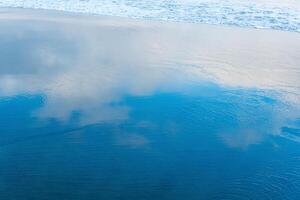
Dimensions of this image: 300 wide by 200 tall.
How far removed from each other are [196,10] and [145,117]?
9562mm

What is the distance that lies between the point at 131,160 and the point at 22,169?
1.37 m

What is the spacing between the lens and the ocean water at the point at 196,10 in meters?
13.8

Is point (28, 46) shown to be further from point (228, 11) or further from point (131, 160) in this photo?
point (228, 11)

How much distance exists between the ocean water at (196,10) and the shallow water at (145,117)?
9.43ft

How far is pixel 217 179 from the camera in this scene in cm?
512

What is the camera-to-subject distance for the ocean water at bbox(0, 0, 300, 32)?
1381cm

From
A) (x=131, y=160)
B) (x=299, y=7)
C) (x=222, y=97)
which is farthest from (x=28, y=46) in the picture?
(x=299, y=7)

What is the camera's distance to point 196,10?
1528 centimetres

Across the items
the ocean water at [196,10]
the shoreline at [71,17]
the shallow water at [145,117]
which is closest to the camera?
the shallow water at [145,117]

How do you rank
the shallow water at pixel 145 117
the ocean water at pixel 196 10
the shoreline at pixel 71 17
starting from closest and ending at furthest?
the shallow water at pixel 145 117
the shoreline at pixel 71 17
the ocean water at pixel 196 10

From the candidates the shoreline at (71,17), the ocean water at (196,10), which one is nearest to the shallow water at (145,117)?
the shoreline at (71,17)

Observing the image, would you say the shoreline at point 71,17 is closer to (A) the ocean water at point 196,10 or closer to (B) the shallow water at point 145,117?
(A) the ocean water at point 196,10

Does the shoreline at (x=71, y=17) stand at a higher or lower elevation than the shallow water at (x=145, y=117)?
higher

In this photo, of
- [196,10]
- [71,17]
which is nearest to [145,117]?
[71,17]
